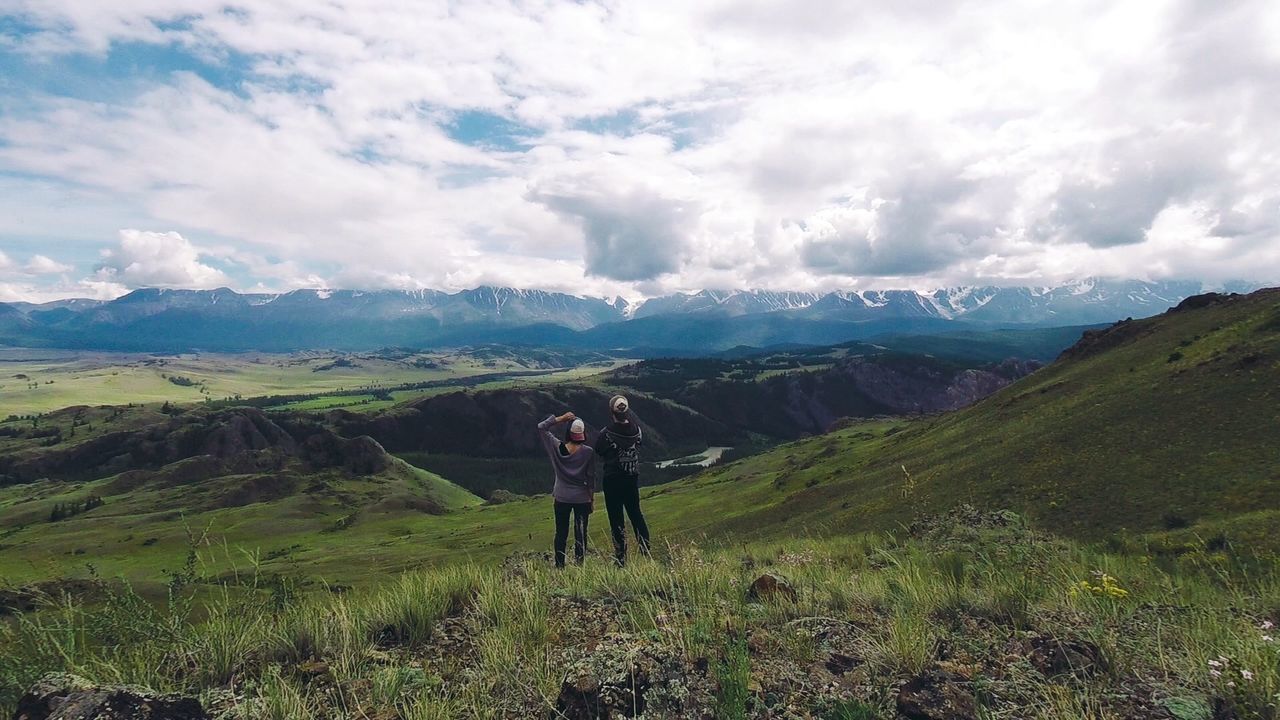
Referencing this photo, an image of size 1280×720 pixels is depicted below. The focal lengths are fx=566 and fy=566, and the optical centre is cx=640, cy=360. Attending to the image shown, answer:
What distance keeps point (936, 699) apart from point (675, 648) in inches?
84.5

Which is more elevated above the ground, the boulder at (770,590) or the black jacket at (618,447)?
the black jacket at (618,447)

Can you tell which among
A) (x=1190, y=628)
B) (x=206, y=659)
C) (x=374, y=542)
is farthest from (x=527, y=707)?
(x=374, y=542)

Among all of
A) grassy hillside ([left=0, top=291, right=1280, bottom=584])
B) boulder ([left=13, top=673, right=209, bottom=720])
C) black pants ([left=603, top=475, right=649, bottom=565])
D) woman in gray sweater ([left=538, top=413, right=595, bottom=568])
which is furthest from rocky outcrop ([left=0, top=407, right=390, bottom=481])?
boulder ([left=13, top=673, right=209, bottom=720])

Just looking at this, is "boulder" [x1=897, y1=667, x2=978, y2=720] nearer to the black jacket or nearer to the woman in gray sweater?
the black jacket

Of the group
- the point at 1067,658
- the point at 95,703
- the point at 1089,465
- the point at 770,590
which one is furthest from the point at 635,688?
the point at 1089,465

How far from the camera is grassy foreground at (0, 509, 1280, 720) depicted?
4414 millimetres

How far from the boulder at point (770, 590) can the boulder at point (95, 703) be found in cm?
579

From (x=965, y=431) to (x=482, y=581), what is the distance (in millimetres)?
44684

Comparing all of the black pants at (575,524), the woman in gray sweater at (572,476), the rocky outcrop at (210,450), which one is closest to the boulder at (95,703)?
the black pants at (575,524)

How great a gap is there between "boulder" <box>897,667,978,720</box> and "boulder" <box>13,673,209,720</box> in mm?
5255

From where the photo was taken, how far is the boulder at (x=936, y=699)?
4316mm

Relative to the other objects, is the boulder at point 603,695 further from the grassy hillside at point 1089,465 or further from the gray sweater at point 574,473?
the gray sweater at point 574,473

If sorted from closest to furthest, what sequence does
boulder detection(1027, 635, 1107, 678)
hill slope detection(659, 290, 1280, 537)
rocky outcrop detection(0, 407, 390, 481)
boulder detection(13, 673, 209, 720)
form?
1. boulder detection(13, 673, 209, 720)
2. boulder detection(1027, 635, 1107, 678)
3. hill slope detection(659, 290, 1280, 537)
4. rocky outcrop detection(0, 407, 390, 481)

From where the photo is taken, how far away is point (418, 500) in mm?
115375
